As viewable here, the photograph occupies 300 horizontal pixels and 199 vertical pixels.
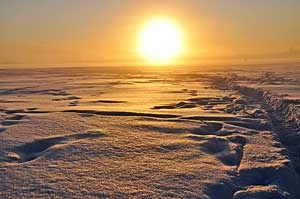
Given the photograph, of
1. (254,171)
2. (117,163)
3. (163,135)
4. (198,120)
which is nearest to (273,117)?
(198,120)

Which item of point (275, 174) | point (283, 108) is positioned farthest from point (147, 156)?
point (283, 108)

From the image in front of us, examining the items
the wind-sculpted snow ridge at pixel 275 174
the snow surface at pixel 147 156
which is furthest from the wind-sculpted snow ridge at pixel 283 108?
the wind-sculpted snow ridge at pixel 275 174

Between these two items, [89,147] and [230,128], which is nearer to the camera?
[89,147]

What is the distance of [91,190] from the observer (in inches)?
180

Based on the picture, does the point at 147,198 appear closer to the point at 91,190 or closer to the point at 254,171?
the point at 91,190

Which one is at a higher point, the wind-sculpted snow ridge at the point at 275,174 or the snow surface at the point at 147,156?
the snow surface at the point at 147,156

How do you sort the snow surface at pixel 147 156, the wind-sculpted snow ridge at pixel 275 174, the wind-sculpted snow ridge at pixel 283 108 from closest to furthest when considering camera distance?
the snow surface at pixel 147 156 < the wind-sculpted snow ridge at pixel 275 174 < the wind-sculpted snow ridge at pixel 283 108

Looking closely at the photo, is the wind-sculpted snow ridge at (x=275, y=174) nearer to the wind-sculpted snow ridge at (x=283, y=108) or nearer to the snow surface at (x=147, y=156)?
the snow surface at (x=147, y=156)

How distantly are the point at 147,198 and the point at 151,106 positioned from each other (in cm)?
746

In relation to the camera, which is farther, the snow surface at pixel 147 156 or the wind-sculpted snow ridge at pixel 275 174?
the wind-sculpted snow ridge at pixel 275 174

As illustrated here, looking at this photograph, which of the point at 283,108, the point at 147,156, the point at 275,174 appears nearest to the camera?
the point at 275,174

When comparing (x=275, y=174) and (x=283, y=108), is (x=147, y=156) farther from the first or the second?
(x=283, y=108)

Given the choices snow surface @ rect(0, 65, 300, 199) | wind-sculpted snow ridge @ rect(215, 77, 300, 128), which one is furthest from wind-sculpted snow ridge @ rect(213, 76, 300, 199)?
wind-sculpted snow ridge @ rect(215, 77, 300, 128)

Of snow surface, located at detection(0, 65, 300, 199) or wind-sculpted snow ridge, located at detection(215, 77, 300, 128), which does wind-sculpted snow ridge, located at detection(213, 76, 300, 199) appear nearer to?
snow surface, located at detection(0, 65, 300, 199)
